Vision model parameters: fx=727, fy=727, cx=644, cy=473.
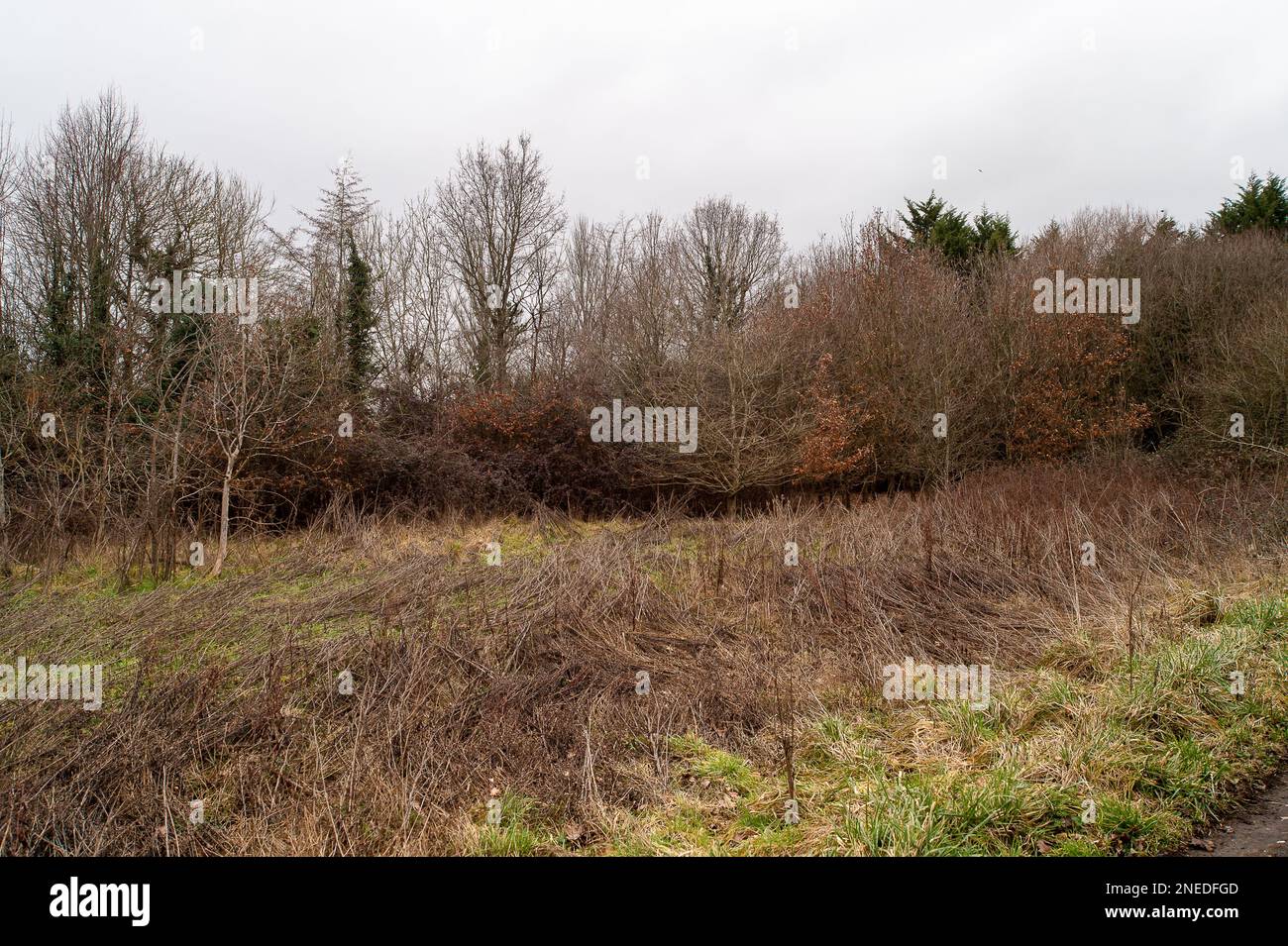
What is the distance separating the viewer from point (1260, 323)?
1680 centimetres

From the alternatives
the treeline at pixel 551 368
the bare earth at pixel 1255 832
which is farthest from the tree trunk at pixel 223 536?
the bare earth at pixel 1255 832

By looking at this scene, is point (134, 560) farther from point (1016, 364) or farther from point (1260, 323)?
point (1260, 323)

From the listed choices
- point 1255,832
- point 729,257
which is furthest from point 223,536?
point 729,257

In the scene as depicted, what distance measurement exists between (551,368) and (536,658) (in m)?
12.1

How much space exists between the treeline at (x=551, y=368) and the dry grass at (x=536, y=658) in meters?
2.94

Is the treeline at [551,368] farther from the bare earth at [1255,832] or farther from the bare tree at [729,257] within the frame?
the bare earth at [1255,832]

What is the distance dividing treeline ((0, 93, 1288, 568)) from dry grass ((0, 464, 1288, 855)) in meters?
2.94

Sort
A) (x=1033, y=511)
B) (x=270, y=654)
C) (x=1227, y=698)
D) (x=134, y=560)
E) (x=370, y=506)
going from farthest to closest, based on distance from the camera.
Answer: (x=370, y=506) → (x=1033, y=511) → (x=134, y=560) → (x=270, y=654) → (x=1227, y=698)

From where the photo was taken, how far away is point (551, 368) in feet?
58.3

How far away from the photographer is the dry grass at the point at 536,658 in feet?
13.7

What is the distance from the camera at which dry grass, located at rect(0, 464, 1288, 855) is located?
4.18 metres

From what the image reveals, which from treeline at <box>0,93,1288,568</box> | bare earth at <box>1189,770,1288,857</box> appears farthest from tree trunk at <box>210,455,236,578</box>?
bare earth at <box>1189,770,1288,857</box>

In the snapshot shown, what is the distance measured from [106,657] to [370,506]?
8.07m
